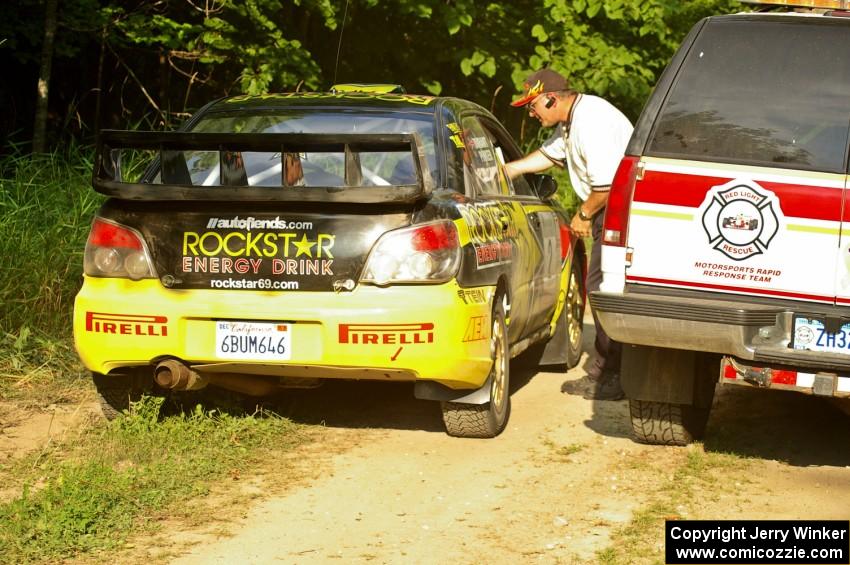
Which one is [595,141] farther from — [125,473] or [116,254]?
[125,473]

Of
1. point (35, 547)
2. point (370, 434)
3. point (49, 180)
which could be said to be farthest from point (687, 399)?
point (49, 180)

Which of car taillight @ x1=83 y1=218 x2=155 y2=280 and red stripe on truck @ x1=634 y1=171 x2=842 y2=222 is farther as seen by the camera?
car taillight @ x1=83 y1=218 x2=155 y2=280

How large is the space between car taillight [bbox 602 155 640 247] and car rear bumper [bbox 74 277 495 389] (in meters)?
0.75

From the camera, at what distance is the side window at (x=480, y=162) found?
23.6ft

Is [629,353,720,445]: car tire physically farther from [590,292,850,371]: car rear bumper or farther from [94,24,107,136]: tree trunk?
[94,24,107,136]: tree trunk

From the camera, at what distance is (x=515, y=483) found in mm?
6066

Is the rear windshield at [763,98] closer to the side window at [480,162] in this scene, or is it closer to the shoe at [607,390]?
the side window at [480,162]

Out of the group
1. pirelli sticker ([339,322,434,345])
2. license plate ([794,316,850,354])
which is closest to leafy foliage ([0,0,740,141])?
pirelli sticker ([339,322,434,345])

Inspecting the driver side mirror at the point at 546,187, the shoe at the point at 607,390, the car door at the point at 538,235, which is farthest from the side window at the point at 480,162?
the shoe at the point at 607,390

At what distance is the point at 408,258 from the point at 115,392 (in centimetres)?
171

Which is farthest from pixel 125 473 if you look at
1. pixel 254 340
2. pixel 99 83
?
pixel 99 83

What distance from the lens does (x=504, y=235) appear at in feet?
23.7

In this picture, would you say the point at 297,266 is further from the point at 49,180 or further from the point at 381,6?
the point at 381,6

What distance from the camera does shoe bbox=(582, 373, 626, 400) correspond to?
812 centimetres
